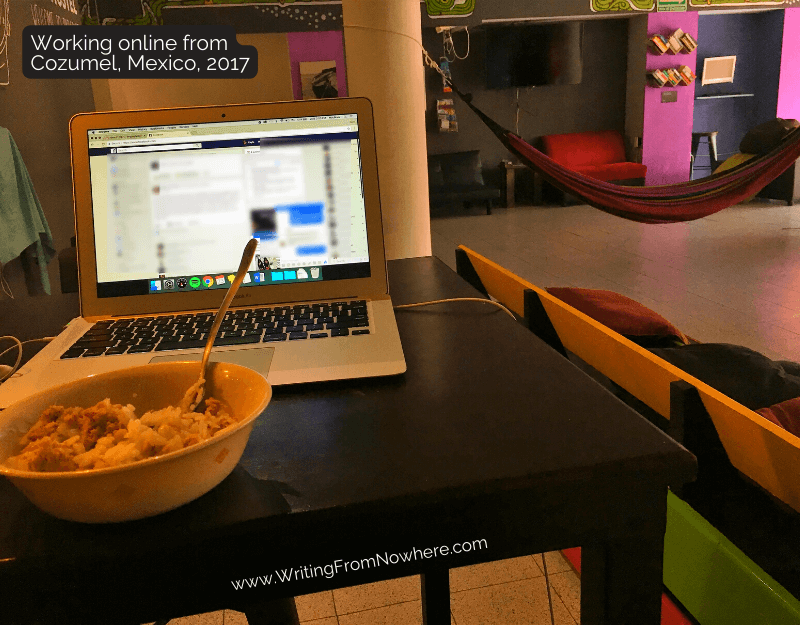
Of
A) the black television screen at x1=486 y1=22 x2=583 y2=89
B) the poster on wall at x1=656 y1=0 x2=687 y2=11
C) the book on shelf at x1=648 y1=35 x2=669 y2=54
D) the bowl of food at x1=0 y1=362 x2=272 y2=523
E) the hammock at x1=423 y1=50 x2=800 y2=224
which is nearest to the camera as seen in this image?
A: the bowl of food at x1=0 y1=362 x2=272 y2=523

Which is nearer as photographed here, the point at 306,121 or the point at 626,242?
the point at 306,121

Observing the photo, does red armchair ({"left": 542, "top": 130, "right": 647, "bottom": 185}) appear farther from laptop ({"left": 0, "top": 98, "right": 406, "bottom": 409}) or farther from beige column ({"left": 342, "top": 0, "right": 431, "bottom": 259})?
laptop ({"left": 0, "top": 98, "right": 406, "bottom": 409})

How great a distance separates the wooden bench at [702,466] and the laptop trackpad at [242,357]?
53 centimetres

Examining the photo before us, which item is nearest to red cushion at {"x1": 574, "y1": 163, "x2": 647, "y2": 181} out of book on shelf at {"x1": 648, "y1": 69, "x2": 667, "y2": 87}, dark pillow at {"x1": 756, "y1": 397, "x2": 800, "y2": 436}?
book on shelf at {"x1": 648, "y1": 69, "x2": 667, "y2": 87}

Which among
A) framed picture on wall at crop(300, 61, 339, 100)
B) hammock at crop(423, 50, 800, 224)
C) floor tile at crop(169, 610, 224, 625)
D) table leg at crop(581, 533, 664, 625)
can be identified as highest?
framed picture on wall at crop(300, 61, 339, 100)

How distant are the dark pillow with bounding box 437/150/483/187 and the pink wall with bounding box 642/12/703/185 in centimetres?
197

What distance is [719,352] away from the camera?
3.79 ft

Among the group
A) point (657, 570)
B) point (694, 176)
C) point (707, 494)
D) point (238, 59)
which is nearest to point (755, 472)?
point (707, 494)

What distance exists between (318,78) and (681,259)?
4.14m

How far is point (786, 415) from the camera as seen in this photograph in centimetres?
94

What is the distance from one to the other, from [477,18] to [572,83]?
5.07 ft

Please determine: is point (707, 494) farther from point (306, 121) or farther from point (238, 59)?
point (238, 59)

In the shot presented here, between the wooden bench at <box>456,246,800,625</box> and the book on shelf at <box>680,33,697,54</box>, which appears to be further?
the book on shelf at <box>680,33,697,54</box>

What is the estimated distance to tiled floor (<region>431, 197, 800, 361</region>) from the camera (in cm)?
304
